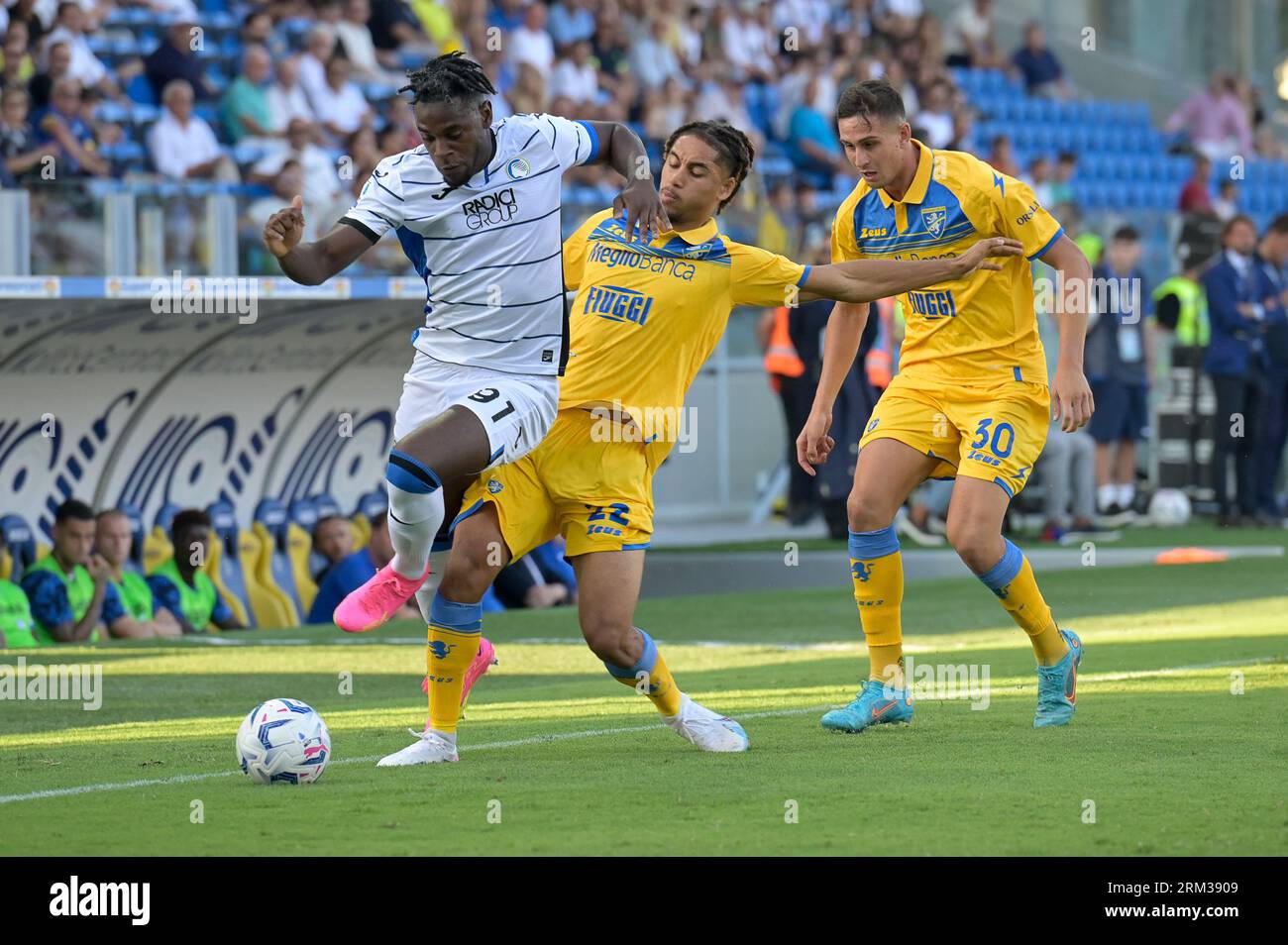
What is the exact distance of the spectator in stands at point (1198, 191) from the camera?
80.9 feet

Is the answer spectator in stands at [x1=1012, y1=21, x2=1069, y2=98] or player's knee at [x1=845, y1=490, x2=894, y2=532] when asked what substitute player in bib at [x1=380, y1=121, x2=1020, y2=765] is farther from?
spectator in stands at [x1=1012, y1=21, x2=1069, y2=98]

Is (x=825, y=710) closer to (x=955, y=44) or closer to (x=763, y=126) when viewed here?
(x=763, y=126)

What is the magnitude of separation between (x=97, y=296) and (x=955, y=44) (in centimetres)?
1920

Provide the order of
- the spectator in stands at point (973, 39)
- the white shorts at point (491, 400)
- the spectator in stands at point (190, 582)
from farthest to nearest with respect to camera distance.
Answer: the spectator in stands at point (973, 39)
the spectator in stands at point (190, 582)
the white shorts at point (491, 400)

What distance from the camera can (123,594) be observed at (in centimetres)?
1328

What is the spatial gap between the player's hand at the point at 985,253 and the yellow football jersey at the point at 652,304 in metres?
0.56

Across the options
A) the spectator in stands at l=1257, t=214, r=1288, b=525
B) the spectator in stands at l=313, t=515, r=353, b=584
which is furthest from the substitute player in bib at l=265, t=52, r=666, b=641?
the spectator in stands at l=1257, t=214, r=1288, b=525

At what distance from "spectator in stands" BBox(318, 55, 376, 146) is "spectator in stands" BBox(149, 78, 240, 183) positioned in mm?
1682

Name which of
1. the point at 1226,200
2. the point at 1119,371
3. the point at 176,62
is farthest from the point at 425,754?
the point at 1226,200

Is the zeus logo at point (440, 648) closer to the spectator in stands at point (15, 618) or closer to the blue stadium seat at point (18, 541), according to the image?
the spectator in stands at point (15, 618)

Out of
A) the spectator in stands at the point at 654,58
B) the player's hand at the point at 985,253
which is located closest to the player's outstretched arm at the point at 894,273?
the player's hand at the point at 985,253

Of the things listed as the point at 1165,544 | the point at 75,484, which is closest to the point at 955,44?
the point at 1165,544

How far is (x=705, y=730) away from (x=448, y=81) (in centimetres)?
237
